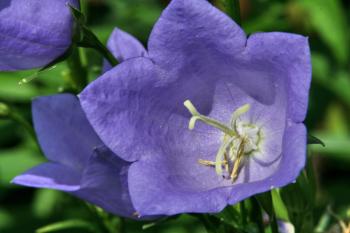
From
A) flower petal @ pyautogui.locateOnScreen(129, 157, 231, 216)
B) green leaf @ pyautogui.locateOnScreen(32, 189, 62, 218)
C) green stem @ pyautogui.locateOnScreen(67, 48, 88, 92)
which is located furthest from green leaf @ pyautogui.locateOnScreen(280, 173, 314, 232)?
green leaf @ pyautogui.locateOnScreen(32, 189, 62, 218)

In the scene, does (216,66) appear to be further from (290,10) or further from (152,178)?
(290,10)

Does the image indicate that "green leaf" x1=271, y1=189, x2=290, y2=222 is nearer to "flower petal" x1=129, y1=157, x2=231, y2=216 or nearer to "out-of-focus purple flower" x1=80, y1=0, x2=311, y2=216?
"out-of-focus purple flower" x1=80, y1=0, x2=311, y2=216

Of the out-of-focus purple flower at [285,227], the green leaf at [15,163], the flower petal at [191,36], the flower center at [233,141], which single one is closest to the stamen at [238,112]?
the flower center at [233,141]

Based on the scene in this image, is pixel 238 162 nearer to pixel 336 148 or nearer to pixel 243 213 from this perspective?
pixel 243 213

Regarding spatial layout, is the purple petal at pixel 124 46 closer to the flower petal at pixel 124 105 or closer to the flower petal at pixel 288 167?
the flower petal at pixel 124 105

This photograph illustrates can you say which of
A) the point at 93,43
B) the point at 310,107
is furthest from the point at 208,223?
the point at 310,107
